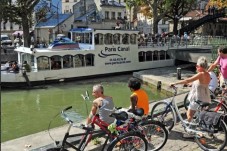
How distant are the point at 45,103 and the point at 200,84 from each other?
479 inches

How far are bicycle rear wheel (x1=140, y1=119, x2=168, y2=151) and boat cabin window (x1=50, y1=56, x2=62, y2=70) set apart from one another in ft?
56.3

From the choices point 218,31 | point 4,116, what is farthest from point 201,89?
point 218,31

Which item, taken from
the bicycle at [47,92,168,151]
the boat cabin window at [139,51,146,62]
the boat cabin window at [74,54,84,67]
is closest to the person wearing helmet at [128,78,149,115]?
the bicycle at [47,92,168,151]

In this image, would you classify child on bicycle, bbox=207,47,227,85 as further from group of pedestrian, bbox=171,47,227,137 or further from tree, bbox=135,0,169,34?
tree, bbox=135,0,169,34

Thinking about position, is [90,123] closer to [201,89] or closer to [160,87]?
[201,89]

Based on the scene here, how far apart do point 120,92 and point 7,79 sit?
6976 mm

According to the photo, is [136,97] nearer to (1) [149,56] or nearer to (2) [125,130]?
(2) [125,130]

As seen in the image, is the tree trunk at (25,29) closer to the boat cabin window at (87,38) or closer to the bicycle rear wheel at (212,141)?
the boat cabin window at (87,38)

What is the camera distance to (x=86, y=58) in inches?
952

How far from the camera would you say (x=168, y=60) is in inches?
1150

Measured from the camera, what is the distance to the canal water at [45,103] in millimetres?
12391

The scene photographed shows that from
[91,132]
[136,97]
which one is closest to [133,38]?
[136,97]

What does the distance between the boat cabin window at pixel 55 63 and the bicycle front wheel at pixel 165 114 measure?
53.2ft

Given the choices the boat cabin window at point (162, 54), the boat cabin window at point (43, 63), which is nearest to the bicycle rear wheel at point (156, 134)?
the boat cabin window at point (43, 63)
